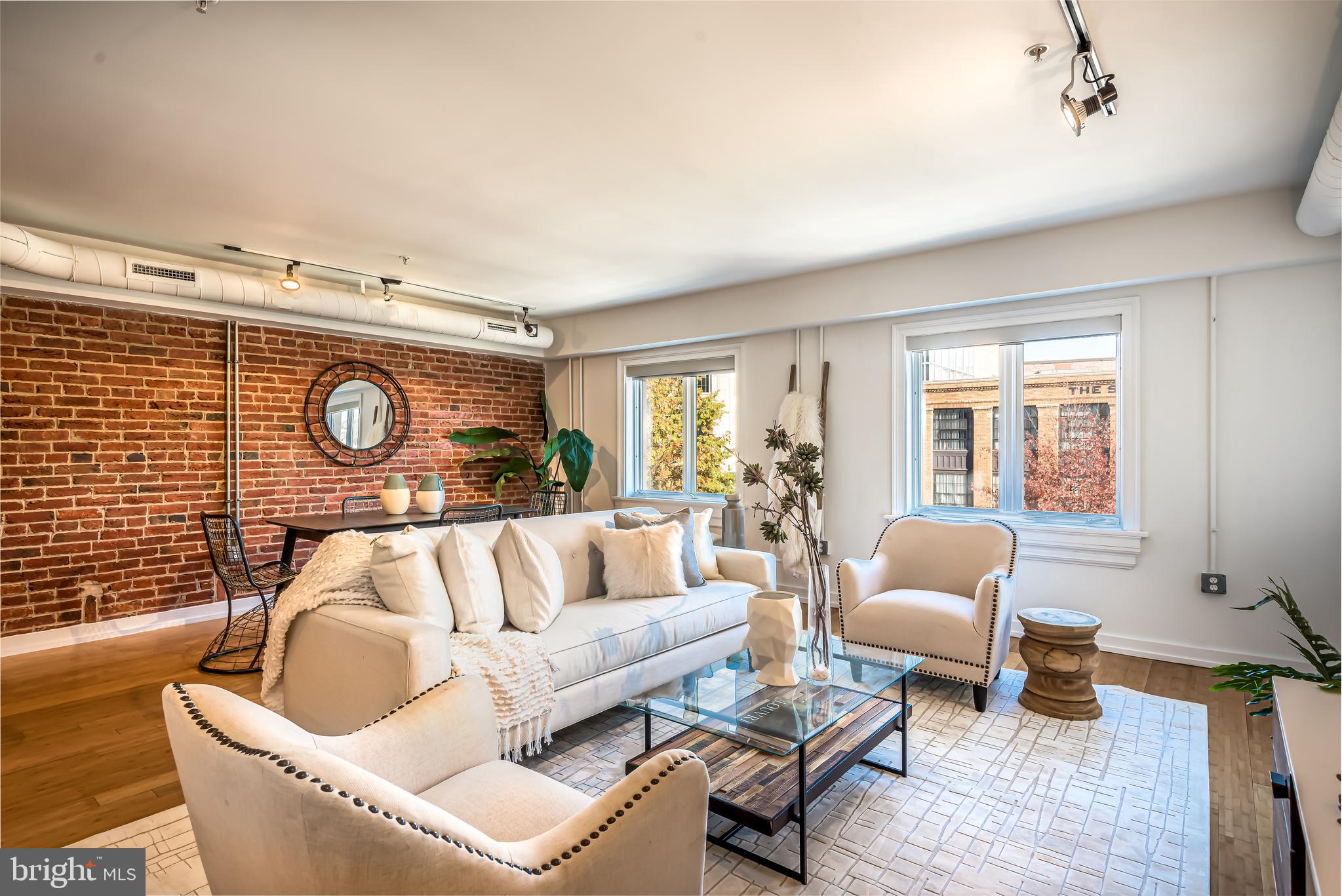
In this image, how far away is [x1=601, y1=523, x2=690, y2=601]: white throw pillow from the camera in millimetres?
3332

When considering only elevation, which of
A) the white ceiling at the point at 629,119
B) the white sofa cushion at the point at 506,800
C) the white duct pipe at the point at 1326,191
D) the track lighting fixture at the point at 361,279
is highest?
the white ceiling at the point at 629,119

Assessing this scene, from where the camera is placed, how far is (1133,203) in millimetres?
3533

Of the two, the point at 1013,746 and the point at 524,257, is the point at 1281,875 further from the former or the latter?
the point at 524,257

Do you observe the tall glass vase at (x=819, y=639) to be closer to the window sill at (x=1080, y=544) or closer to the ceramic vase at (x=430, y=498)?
the window sill at (x=1080, y=544)

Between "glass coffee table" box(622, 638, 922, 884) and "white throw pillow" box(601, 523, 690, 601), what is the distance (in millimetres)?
807

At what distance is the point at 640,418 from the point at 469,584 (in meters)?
4.01

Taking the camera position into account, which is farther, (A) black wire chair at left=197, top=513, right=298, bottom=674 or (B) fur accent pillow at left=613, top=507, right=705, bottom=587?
(A) black wire chair at left=197, top=513, right=298, bottom=674

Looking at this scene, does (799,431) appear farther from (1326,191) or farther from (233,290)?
(233,290)

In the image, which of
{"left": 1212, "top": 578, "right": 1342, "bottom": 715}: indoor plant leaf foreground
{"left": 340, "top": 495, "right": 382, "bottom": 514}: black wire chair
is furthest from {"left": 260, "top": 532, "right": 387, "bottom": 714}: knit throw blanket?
{"left": 340, "top": 495, "right": 382, "bottom": 514}: black wire chair

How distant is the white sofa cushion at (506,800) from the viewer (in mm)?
1348

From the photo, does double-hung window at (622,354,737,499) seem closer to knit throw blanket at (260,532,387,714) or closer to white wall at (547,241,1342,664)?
white wall at (547,241,1342,664)

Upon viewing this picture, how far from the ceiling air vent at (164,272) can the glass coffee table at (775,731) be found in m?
4.02

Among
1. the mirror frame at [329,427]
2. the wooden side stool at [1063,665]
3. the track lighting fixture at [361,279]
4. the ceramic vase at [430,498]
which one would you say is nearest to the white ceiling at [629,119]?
the track lighting fixture at [361,279]

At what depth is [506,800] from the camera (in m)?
1.42
